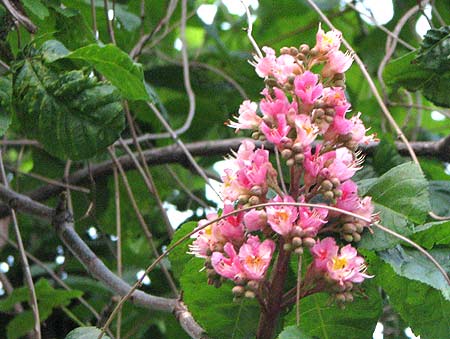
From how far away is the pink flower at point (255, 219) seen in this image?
824mm

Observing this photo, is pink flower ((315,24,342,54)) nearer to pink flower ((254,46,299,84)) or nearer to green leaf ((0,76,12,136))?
pink flower ((254,46,299,84))

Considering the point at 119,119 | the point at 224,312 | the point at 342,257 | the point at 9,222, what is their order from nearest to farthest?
the point at 342,257
the point at 224,312
the point at 119,119
the point at 9,222

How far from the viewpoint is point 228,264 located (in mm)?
823

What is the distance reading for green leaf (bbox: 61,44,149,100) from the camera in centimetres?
106

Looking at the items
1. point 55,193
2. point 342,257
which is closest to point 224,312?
point 342,257

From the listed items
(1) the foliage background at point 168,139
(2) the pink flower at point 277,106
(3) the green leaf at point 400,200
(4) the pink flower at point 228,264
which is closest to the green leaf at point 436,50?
(1) the foliage background at point 168,139

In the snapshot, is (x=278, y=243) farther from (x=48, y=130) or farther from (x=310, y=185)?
(x=48, y=130)

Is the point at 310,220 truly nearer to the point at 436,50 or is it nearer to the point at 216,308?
the point at 216,308

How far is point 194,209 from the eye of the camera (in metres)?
1.83

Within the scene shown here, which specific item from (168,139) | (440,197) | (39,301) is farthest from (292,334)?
(168,139)

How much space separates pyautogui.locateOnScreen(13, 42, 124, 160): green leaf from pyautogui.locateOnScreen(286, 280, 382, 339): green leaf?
0.32 metres

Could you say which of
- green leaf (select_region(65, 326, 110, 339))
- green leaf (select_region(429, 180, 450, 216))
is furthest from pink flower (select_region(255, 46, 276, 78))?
green leaf (select_region(429, 180, 450, 216))

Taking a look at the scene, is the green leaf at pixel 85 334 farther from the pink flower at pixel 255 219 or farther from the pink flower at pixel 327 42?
the pink flower at pixel 327 42

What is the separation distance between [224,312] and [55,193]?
0.79 metres
